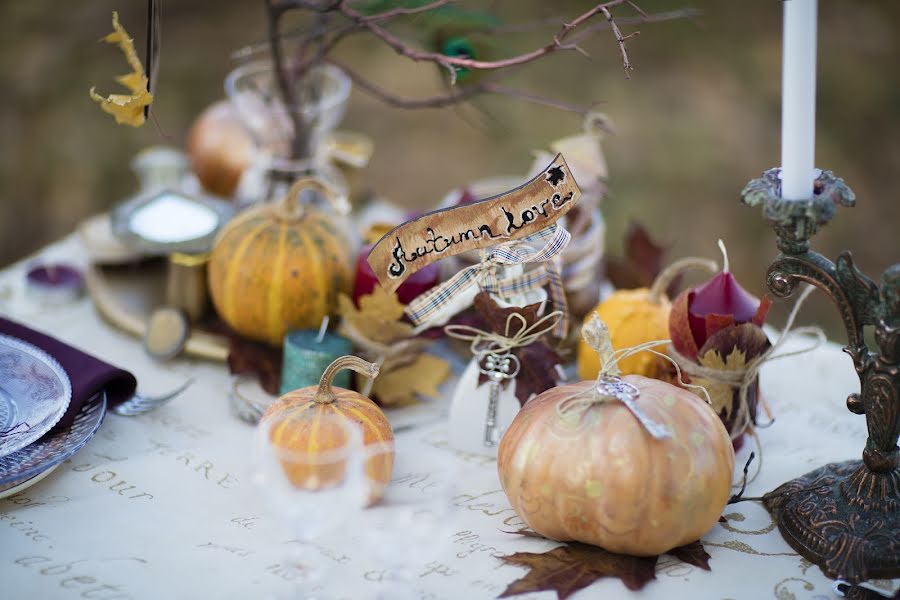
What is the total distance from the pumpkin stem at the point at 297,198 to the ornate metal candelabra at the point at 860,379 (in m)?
0.57

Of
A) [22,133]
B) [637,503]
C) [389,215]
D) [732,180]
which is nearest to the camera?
[637,503]

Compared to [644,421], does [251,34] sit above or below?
above

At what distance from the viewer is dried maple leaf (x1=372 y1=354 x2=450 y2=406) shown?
4.09ft

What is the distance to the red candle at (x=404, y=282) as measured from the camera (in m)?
1.28

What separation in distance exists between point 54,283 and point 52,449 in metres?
0.61

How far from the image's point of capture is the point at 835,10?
4086 mm

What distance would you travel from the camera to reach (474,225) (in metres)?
1.03

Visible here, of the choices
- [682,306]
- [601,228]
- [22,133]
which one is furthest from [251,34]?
[682,306]

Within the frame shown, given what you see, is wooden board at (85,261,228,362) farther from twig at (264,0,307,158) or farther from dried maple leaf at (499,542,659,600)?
dried maple leaf at (499,542,659,600)

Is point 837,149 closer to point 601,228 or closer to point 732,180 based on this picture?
point 732,180

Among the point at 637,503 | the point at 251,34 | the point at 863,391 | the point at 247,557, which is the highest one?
the point at 251,34

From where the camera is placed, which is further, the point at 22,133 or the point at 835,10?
the point at 835,10

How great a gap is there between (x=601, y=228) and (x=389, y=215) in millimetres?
524

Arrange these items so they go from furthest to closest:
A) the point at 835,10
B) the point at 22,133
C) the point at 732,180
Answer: the point at 835,10 < the point at 22,133 < the point at 732,180
